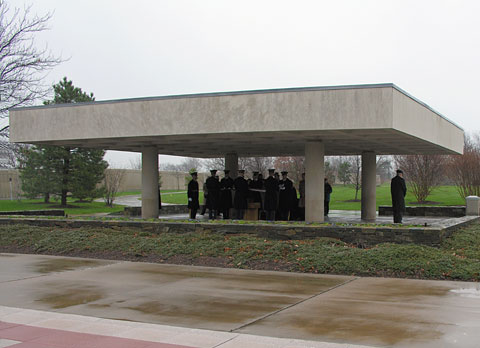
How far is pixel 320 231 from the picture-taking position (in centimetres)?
1341

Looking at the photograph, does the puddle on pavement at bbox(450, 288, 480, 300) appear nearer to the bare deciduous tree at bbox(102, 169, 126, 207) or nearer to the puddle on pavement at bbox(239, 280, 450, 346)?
the puddle on pavement at bbox(239, 280, 450, 346)

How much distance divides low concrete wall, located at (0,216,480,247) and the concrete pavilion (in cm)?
264

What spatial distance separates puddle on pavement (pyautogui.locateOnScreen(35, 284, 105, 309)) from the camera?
8.17m

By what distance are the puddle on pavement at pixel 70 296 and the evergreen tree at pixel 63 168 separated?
29.2m

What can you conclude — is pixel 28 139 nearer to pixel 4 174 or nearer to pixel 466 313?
pixel 466 313

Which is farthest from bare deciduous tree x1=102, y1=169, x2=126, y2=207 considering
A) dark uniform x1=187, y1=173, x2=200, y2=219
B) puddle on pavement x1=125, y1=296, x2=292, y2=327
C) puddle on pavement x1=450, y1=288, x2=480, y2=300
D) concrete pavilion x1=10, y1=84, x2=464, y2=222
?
puddle on pavement x1=450, y1=288, x2=480, y2=300

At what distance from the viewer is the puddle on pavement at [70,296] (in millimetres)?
8172

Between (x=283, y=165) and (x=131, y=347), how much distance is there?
41869mm

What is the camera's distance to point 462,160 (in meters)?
35.9

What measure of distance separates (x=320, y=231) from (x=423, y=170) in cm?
2613

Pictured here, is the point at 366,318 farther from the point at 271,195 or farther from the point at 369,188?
the point at 369,188

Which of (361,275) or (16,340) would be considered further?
(361,275)

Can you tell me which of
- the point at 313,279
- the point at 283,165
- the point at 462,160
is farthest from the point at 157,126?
the point at 283,165

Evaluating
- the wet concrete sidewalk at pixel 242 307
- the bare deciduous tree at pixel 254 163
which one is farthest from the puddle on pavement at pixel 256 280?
the bare deciduous tree at pixel 254 163
